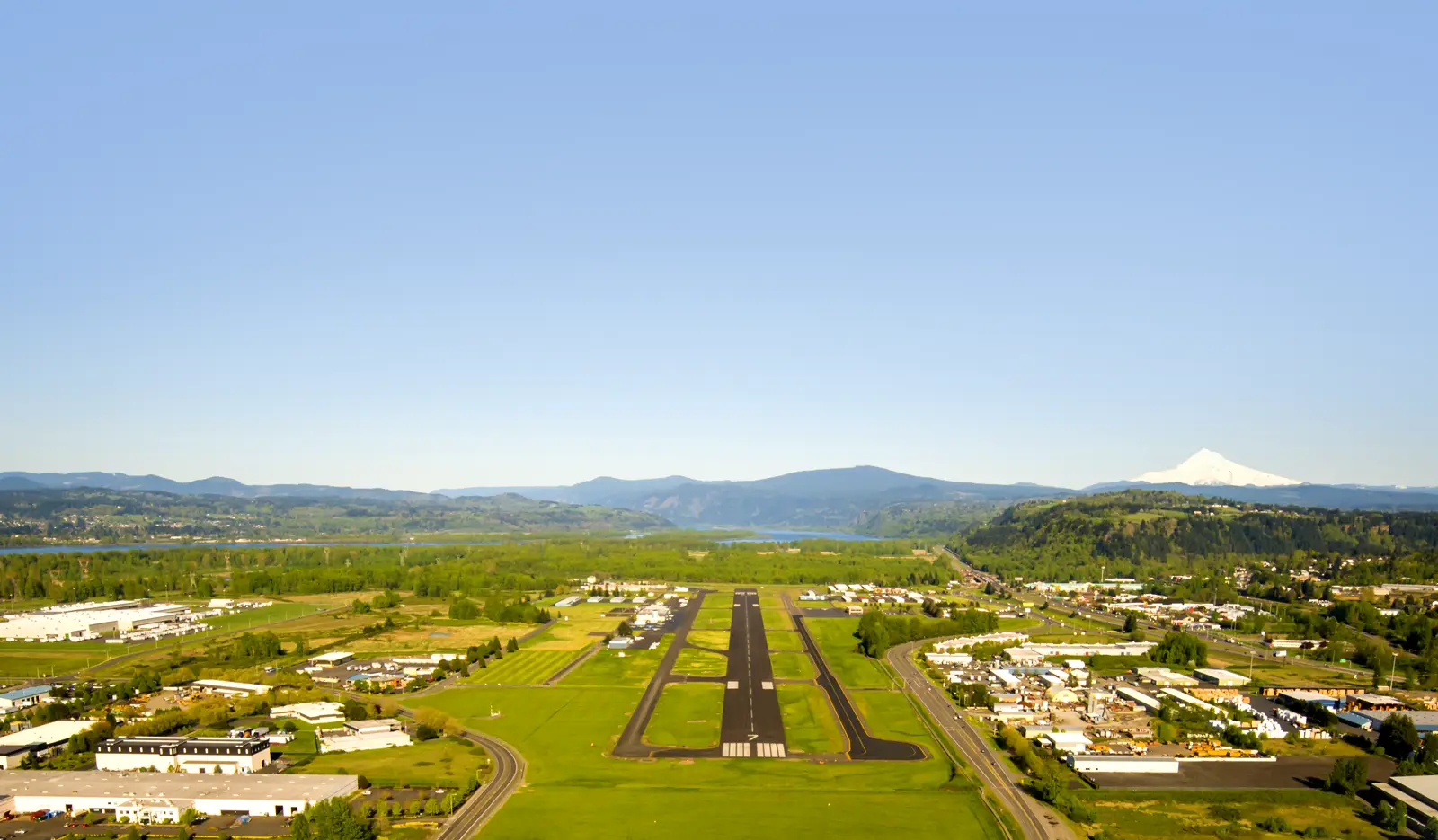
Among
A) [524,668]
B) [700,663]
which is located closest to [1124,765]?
[700,663]

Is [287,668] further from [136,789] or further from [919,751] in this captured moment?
[919,751]

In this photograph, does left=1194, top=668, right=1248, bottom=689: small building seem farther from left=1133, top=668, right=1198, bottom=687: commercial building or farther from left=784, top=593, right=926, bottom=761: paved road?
left=784, top=593, right=926, bottom=761: paved road

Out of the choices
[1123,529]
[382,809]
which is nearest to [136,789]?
[382,809]

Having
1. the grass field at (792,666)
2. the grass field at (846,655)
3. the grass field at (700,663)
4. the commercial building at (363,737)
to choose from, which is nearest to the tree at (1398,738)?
the grass field at (846,655)

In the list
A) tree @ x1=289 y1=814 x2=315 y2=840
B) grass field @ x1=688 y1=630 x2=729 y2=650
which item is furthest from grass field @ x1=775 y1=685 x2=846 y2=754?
tree @ x1=289 y1=814 x2=315 y2=840

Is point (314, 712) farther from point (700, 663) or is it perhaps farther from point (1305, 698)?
point (1305, 698)

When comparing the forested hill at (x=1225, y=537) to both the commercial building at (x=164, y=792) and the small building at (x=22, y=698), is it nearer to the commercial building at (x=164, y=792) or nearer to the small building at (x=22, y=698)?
the commercial building at (x=164, y=792)

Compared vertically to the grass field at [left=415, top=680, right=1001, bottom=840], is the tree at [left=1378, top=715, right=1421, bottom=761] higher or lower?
higher
